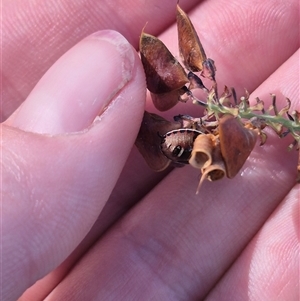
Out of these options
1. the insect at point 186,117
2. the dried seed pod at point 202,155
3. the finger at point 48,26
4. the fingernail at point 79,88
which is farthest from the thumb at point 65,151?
the finger at point 48,26

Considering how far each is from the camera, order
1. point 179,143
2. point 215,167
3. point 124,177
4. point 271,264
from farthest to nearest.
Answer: point 124,177
point 271,264
point 179,143
point 215,167

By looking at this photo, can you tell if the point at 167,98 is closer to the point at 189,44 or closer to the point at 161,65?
the point at 161,65

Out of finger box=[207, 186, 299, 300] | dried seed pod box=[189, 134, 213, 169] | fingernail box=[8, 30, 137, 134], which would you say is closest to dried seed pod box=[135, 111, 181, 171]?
fingernail box=[8, 30, 137, 134]

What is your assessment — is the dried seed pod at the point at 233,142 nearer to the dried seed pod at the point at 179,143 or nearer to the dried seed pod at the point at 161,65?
the dried seed pod at the point at 179,143

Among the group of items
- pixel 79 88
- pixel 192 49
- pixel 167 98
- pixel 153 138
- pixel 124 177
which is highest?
pixel 79 88

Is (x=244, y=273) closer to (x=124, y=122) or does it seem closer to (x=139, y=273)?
(x=139, y=273)

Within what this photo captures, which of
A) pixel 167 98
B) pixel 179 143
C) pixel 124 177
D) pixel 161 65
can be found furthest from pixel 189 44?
pixel 124 177
